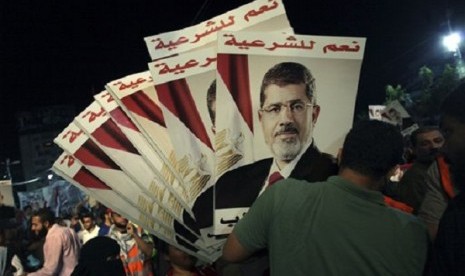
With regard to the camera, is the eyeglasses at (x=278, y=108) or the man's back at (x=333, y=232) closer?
the man's back at (x=333, y=232)

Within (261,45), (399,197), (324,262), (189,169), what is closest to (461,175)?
(324,262)

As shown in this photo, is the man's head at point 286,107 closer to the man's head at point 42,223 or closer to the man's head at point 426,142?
the man's head at point 426,142

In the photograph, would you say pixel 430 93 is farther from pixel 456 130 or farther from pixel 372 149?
pixel 372 149

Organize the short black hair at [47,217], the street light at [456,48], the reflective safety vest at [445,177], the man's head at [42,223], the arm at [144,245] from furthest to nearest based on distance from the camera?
the street light at [456,48] → the man's head at [42,223] → the short black hair at [47,217] → the arm at [144,245] → the reflective safety vest at [445,177]

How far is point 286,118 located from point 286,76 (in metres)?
0.16

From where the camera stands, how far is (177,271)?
3236 mm

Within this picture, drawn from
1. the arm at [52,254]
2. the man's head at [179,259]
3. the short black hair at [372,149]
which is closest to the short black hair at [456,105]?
the short black hair at [372,149]

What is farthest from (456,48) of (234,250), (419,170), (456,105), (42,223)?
(234,250)

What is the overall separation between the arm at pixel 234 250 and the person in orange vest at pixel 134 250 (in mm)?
3915

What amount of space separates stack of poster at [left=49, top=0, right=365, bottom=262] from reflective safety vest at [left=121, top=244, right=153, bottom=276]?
12.4 feet

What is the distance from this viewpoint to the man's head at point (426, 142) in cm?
397

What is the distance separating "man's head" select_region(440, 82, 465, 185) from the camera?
1877 millimetres

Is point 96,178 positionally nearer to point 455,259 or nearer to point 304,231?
point 304,231

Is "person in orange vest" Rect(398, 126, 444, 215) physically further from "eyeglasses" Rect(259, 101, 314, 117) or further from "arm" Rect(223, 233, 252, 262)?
"arm" Rect(223, 233, 252, 262)
